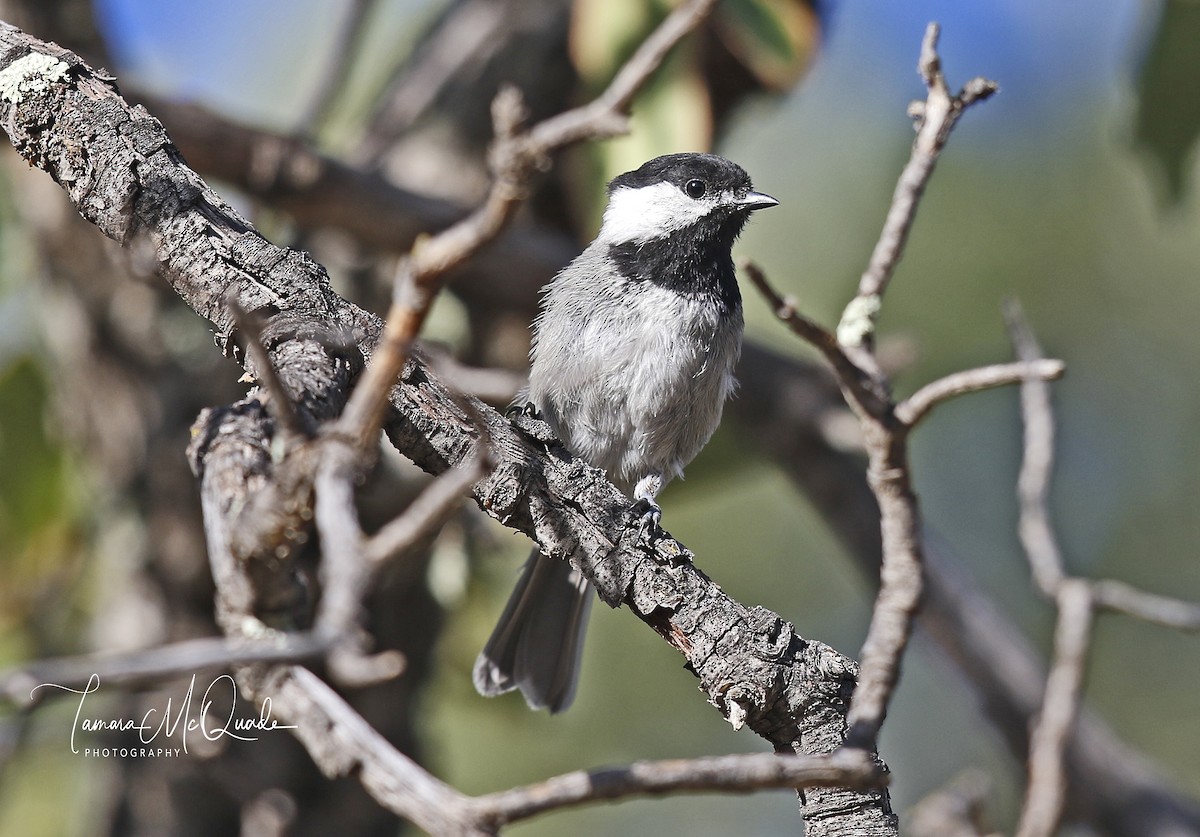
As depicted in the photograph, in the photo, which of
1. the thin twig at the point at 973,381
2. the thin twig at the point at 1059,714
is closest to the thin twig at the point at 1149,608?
the thin twig at the point at 1059,714

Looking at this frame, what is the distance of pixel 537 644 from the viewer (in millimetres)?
3273

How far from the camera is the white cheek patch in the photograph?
365 cm

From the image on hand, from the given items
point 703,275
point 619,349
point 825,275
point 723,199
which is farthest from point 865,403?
point 825,275

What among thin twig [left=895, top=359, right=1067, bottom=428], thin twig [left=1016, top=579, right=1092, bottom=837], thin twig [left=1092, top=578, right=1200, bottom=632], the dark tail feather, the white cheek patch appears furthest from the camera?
the white cheek patch

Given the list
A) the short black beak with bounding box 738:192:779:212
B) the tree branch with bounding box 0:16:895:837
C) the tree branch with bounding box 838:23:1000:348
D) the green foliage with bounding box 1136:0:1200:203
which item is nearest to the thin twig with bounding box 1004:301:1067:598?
the tree branch with bounding box 838:23:1000:348

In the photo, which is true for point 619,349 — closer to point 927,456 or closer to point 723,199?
point 723,199

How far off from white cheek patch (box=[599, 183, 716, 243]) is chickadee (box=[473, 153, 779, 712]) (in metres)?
0.01

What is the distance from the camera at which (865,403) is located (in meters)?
1.83

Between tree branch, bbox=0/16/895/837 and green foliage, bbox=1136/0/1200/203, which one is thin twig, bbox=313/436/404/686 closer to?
tree branch, bbox=0/16/895/837

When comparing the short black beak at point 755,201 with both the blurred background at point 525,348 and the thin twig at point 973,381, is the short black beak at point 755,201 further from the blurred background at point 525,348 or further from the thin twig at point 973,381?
the thin twig at point 973,381

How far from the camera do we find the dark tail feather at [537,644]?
321 centimetres

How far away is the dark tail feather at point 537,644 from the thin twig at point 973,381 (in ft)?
4.99

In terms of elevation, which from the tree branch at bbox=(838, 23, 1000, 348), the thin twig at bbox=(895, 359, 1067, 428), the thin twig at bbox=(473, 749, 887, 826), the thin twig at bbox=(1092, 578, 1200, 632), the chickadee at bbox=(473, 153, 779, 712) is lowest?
the thin twig at bbox=(473, 749, 887, 826)

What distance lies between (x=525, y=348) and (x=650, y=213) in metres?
1.01
